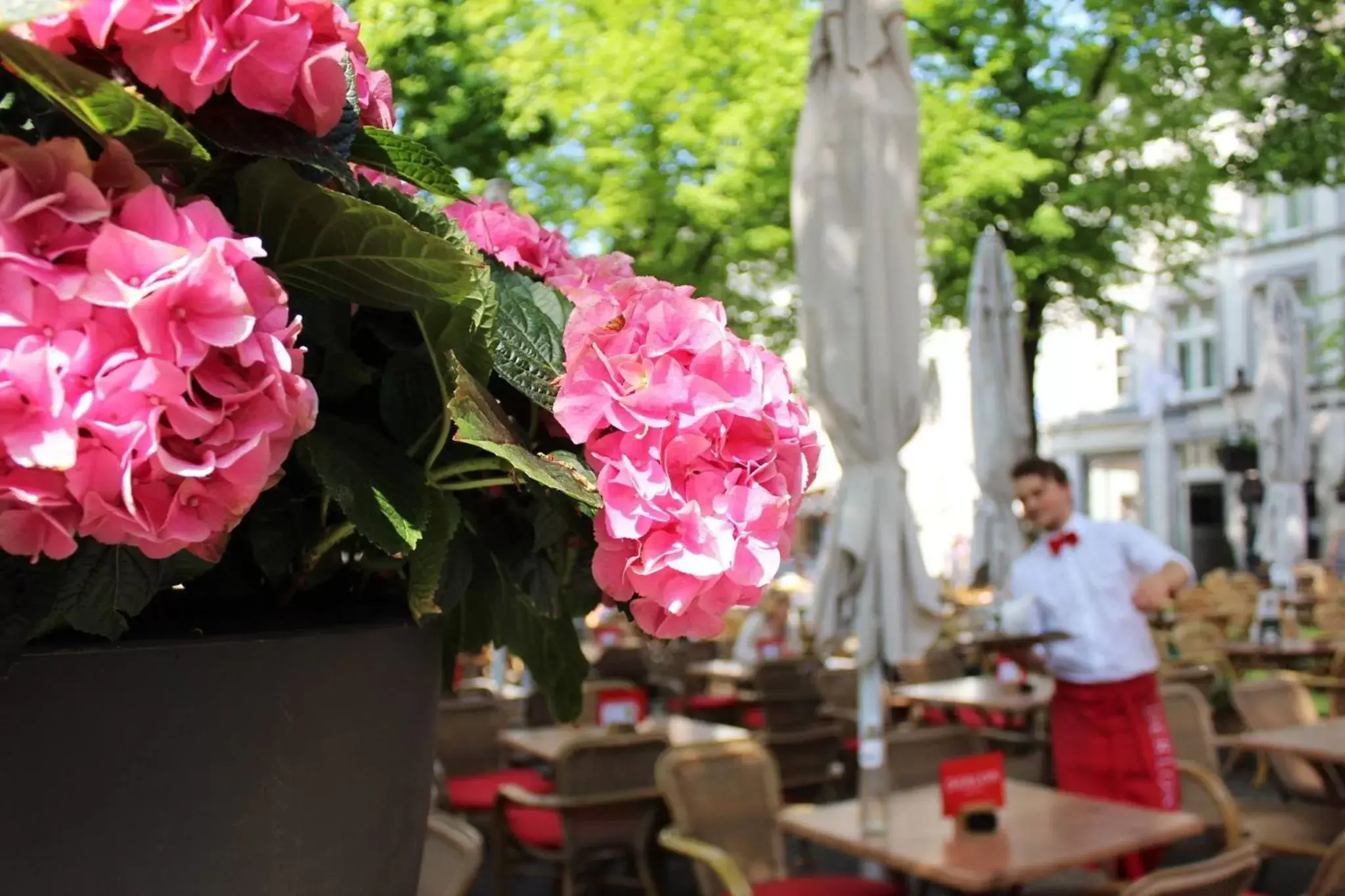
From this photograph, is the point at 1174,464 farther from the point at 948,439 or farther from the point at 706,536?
the point at 706,536

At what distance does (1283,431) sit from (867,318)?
12035mm

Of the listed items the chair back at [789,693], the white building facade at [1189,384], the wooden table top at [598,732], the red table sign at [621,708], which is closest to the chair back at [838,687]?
the chair back at [789,693]

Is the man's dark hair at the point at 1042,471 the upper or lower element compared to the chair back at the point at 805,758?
upper

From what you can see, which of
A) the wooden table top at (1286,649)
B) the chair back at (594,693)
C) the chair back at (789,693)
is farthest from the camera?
the wooden table top at (1286,649)

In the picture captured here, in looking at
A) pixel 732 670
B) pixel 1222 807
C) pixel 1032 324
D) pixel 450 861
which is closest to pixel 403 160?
pixel 450 861

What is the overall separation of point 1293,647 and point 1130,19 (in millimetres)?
6639

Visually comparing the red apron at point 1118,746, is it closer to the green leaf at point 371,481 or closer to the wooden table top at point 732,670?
the wooden table top at point 732,670

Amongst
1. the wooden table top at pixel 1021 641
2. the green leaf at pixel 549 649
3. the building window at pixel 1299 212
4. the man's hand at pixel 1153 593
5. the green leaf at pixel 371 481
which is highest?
the building window at pixel 1299 212

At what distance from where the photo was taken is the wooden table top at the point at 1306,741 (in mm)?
5059

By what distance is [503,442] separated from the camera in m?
0.62

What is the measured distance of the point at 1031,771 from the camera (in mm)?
6848

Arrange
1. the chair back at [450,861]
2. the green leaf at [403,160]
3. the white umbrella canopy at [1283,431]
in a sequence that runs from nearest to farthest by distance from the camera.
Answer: the green leaf at [403,160]
the chair back at [450,861]
the white umbrella canopy at [1283,431]

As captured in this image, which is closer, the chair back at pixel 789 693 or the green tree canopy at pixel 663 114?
the chair back at pixel 789 693

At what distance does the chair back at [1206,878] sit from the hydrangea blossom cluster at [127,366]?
265cm
